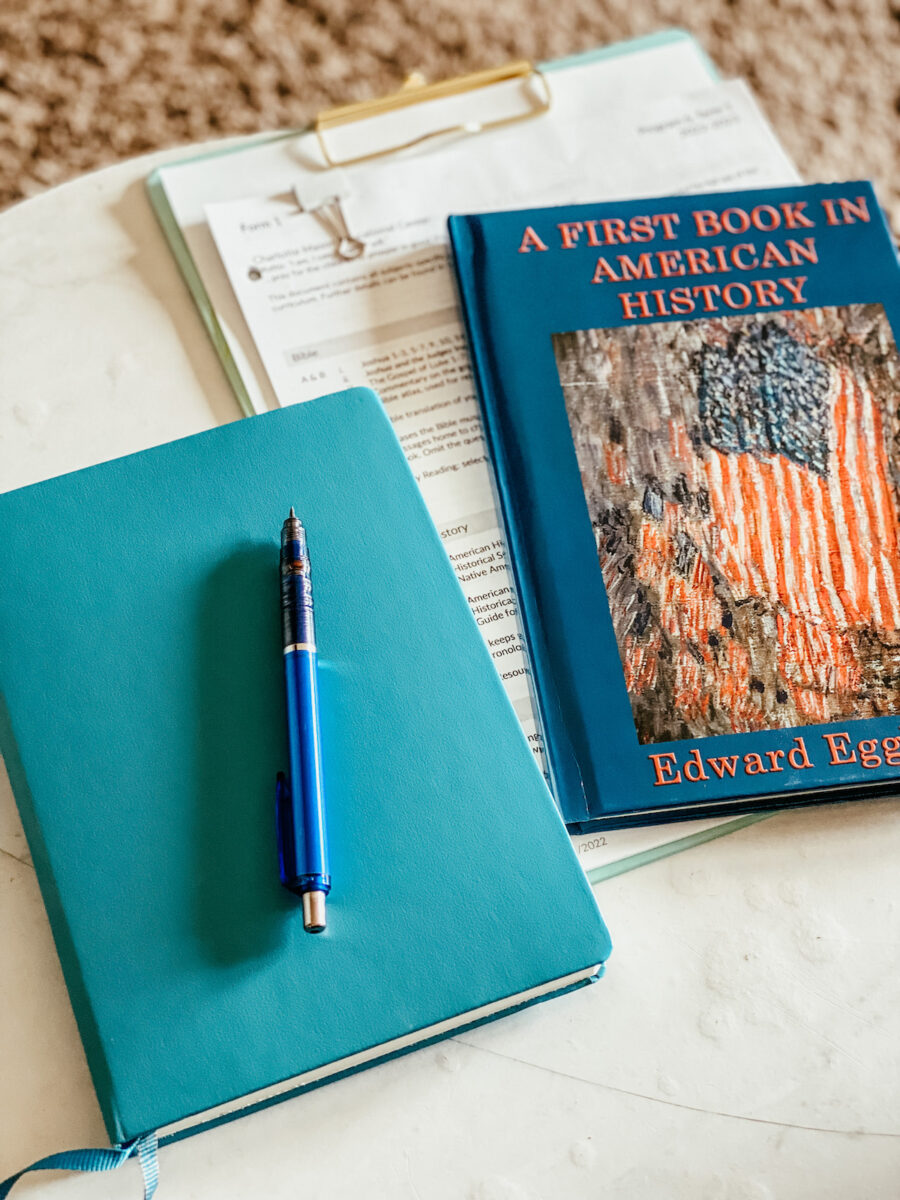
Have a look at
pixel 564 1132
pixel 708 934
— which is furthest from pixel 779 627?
pixel 564 1132

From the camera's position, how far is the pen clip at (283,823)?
404mm

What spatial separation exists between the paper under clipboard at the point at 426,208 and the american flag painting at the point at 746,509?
0.23ft

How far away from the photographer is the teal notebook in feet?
1.30

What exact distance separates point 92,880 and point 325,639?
148mm

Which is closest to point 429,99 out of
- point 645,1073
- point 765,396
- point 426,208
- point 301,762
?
point 426,208

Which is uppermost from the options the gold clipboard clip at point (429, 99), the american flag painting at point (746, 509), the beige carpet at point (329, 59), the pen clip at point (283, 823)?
the beige carpet at point (329, 59)

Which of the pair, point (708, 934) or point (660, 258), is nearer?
point (708, 934)

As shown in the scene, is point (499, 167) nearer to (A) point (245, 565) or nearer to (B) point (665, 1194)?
(A) point (245, 565)

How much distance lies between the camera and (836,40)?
45.2 inches

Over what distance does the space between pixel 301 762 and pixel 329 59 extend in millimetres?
1009

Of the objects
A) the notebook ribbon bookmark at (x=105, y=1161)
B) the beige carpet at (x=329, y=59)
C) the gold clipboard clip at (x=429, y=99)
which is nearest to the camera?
the notebook ribbon bookmark at (x=105, y=1161)

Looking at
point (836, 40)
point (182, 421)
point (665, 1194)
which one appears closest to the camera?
point (665, 1194)

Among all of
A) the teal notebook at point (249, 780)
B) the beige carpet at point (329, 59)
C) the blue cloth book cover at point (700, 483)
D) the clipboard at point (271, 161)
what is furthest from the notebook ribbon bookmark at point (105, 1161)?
the beige carpet at point (329, 59)

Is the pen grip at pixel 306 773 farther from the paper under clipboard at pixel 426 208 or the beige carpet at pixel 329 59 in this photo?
the beige carpet at pixel 329 59
